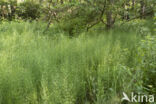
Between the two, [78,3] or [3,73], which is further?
[78,3]

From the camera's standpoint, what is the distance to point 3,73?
5.68 feet

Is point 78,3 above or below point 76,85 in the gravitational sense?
above

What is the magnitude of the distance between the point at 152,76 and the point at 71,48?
149 centimetres

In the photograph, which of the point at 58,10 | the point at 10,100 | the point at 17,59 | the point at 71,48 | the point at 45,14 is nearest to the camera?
the point at 10,100

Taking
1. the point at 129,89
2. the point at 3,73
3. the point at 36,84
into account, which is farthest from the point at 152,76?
the point at 3,73

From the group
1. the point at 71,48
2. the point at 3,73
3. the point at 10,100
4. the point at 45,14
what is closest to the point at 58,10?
the point at 45,14

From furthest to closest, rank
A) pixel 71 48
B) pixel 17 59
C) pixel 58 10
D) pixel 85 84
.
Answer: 1. pixel 58 10
2. pixel 71 48
3. pixel 17 59
4. pixel 85 84

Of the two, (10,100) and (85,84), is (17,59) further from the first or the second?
(85,84)

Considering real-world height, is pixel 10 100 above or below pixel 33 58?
below

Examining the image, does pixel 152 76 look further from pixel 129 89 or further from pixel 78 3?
pixel 78 3

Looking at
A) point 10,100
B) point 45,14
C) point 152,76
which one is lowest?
point 10,100

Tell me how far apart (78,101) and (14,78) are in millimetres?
777

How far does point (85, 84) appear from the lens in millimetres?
1898

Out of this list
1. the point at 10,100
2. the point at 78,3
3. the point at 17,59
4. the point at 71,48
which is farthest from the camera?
the point at 78,3
